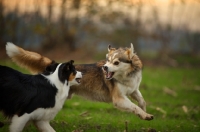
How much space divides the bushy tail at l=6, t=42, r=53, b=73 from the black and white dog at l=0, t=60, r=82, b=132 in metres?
0.82

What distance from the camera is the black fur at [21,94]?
5.95 meters

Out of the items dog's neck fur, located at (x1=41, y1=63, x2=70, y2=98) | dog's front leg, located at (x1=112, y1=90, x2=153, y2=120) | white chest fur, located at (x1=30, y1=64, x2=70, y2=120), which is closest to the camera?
white chest fur, located at (x1=30, y1=64, x2=70, y2=120)

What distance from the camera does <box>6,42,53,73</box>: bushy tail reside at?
691 centimetres

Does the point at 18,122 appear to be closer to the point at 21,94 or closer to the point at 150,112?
the point at 21,94

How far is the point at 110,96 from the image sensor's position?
817 cm

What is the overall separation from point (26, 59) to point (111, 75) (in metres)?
2.21

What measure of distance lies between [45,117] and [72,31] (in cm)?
2096

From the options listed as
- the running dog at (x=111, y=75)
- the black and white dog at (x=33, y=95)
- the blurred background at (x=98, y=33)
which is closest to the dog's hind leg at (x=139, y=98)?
the running dog at (x=111, y=75)

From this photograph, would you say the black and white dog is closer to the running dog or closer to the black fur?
the black fur

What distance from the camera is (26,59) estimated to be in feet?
23.4

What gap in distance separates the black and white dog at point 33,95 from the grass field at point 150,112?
1.13 m

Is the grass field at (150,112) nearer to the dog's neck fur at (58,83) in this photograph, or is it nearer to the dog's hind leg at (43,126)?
the dog's hind leg at (43,126)

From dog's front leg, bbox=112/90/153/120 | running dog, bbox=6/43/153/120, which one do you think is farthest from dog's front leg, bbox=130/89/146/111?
dog's front leg, bbox=112/90/153/120

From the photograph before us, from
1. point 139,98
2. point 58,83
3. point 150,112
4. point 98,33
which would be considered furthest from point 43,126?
point 98,33
